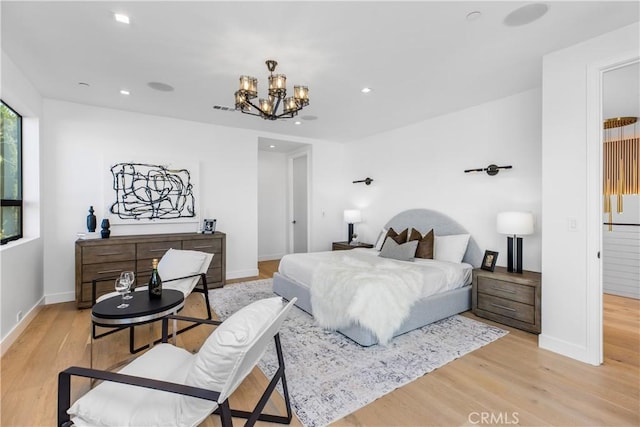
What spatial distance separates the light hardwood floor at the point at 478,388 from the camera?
1.84 m

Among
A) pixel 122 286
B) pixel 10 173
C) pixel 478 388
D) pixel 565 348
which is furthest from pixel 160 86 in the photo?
pixel 565 348

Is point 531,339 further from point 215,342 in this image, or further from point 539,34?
point 215,342

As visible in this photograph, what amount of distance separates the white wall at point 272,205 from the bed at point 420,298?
2991 mm

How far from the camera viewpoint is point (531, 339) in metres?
2.91

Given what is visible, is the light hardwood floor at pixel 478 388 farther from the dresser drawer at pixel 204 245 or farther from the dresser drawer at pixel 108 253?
Result: the dresser drawer at pixel 204 245

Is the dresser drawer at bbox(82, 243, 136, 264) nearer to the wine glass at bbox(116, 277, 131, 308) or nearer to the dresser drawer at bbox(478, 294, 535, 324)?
the wine glass at bbox(116, 277, 131, 308)

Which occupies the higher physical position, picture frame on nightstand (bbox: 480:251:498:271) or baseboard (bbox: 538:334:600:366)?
picture frame on nightstand (bbox: 480:251:498:271)

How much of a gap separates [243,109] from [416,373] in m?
2.74

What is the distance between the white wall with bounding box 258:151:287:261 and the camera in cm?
713

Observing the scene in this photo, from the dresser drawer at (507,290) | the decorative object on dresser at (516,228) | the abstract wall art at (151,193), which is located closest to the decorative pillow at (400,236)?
the dresser drawer at (507,290)

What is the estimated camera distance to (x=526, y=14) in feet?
7.07

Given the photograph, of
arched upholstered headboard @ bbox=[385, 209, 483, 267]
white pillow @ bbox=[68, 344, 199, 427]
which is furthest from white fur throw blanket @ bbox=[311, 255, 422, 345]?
white pillow @ bbox=[68, 344, 199, 427]

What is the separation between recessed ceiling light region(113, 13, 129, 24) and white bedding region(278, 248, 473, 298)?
9.58 feet

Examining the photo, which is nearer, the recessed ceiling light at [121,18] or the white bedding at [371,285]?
the recessed ceiling light at [121,18]
